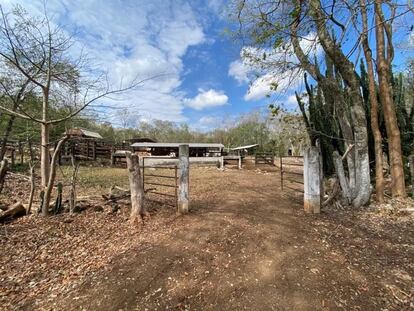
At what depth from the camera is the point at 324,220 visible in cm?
502

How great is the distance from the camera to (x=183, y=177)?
5195mm

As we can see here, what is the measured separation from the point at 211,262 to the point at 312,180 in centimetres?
318

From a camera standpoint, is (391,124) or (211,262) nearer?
(211,262)

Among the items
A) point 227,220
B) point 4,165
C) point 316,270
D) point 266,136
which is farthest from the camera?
point 266,136

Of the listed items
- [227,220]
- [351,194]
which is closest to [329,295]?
[227,220]

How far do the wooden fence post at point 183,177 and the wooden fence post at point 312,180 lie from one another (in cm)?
269

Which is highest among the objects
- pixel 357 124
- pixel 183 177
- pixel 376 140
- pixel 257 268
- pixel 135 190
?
pixel 357 124

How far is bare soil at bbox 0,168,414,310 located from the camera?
8.61ft

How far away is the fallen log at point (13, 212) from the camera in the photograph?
16.1 feet

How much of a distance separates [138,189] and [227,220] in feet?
6.48

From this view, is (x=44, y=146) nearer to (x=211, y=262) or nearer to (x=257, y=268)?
(x=211, y=262)

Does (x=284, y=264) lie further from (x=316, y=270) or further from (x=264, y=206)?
(x=264, y=206)

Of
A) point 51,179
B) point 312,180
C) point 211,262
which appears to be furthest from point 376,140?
point 51,179

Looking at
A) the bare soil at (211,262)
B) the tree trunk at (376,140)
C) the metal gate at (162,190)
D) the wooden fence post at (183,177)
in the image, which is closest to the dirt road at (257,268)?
the bare soil at (211,262)
